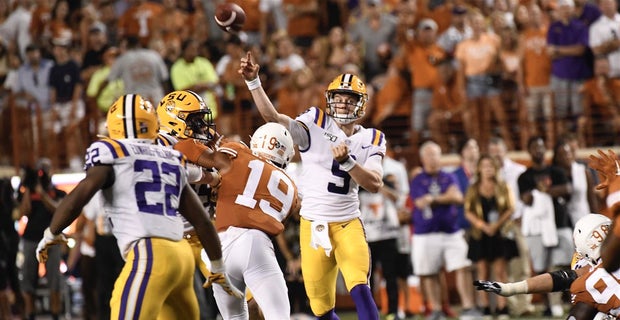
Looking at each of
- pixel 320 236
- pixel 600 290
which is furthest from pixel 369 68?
pixel 600 290

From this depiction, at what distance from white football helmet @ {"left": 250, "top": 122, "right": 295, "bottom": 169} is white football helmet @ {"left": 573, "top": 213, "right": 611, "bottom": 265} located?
6.87 feet

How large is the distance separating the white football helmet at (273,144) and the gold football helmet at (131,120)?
4.47ft

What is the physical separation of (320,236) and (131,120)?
2.25m

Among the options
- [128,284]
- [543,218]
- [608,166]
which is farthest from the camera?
[543,218]

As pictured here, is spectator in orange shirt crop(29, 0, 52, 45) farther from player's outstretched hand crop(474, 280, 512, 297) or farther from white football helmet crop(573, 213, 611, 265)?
white football helmet crop(573, 213, 611, 265)

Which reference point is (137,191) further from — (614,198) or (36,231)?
(36,231)

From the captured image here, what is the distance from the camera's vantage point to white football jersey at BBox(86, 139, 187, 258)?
260 inches

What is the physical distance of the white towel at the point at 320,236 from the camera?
8547 mm

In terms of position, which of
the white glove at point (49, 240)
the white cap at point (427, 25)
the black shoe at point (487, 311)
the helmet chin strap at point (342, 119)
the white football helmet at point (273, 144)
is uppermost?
the white cap at point (427, 25)

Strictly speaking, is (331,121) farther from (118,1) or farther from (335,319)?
(118,1)

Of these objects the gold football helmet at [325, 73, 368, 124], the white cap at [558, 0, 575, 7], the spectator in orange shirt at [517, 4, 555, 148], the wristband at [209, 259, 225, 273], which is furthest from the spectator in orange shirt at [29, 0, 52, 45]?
the wristband at [209, 259, 225, 273]

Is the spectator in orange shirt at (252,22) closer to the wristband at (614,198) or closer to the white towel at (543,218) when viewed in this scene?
the white towel at (543,218)

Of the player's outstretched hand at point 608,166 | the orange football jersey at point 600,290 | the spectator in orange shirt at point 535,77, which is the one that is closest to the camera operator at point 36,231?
the spectator in orange shirt at point 535,77

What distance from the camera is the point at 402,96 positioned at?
14992mm
